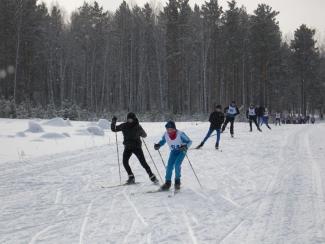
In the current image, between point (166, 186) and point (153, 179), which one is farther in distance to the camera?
point (153, 179)

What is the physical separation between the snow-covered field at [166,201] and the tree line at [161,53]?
31377mm

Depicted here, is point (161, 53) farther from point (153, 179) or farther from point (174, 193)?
point (174, 193)

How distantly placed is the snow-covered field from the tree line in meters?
31.4

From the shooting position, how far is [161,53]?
2115 inches

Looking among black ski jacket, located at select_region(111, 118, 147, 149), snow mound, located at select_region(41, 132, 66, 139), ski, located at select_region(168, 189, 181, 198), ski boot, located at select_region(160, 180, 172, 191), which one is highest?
black ski jacket, located at select_region(111, 118, 147, 149)

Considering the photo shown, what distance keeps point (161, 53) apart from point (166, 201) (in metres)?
46.5

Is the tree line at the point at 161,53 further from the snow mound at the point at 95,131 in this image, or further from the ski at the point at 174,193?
the ski at the point at 174,193

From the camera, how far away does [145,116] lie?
3822 cm

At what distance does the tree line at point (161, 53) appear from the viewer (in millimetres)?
46250

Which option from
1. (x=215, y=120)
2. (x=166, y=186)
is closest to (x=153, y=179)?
(x=166, y=186)

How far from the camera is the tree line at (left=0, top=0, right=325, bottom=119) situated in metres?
46.2

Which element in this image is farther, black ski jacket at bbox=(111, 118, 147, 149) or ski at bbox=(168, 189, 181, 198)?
black ski jacket at bbox=(111, 118, 147, 149)

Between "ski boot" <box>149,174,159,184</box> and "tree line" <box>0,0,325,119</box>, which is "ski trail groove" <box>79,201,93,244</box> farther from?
"tree line" <box>0,0,325,119</box>

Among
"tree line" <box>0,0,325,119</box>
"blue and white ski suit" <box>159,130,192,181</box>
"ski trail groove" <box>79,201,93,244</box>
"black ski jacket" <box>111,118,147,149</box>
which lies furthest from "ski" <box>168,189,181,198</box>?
"tree line" <box>0,0,325,119</box>
